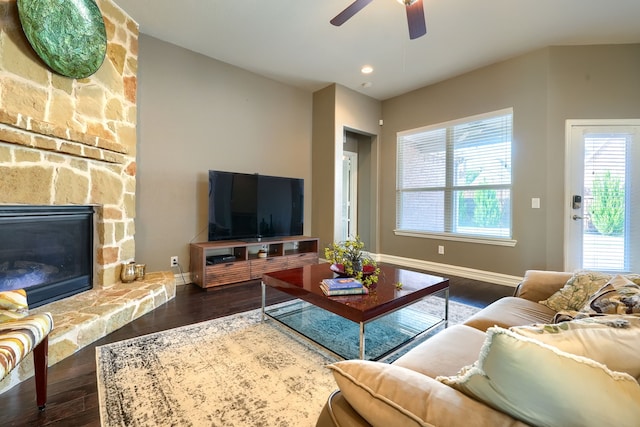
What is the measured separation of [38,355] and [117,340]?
0.69m

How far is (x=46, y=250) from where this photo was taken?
2281mm

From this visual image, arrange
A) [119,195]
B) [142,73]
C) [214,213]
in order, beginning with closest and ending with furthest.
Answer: [119,195], [142,73], [214,213]

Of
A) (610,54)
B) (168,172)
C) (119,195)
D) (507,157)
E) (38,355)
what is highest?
(610,54)

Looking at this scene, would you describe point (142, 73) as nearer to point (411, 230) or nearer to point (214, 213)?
point (214, 213)

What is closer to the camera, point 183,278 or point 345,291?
point 345,291

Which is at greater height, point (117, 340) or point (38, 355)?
point (38, 355)

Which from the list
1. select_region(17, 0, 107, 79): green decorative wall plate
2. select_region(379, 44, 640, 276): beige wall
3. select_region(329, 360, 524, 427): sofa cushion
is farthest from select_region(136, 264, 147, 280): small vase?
select_region(379, 44, 640, 276): beige wall

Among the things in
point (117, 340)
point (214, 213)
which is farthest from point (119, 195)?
point (117, 340)

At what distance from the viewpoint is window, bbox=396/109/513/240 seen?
153 inches

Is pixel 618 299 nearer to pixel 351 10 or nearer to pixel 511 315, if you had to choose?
pixel 511 315

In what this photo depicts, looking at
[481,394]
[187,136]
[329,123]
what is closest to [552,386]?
[481,394]

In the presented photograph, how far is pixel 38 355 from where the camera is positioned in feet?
4.61

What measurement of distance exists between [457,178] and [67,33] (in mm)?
4623

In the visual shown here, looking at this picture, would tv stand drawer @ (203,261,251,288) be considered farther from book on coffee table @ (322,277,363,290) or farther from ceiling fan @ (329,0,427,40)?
ceiling fan @ (329,0,427,40)
